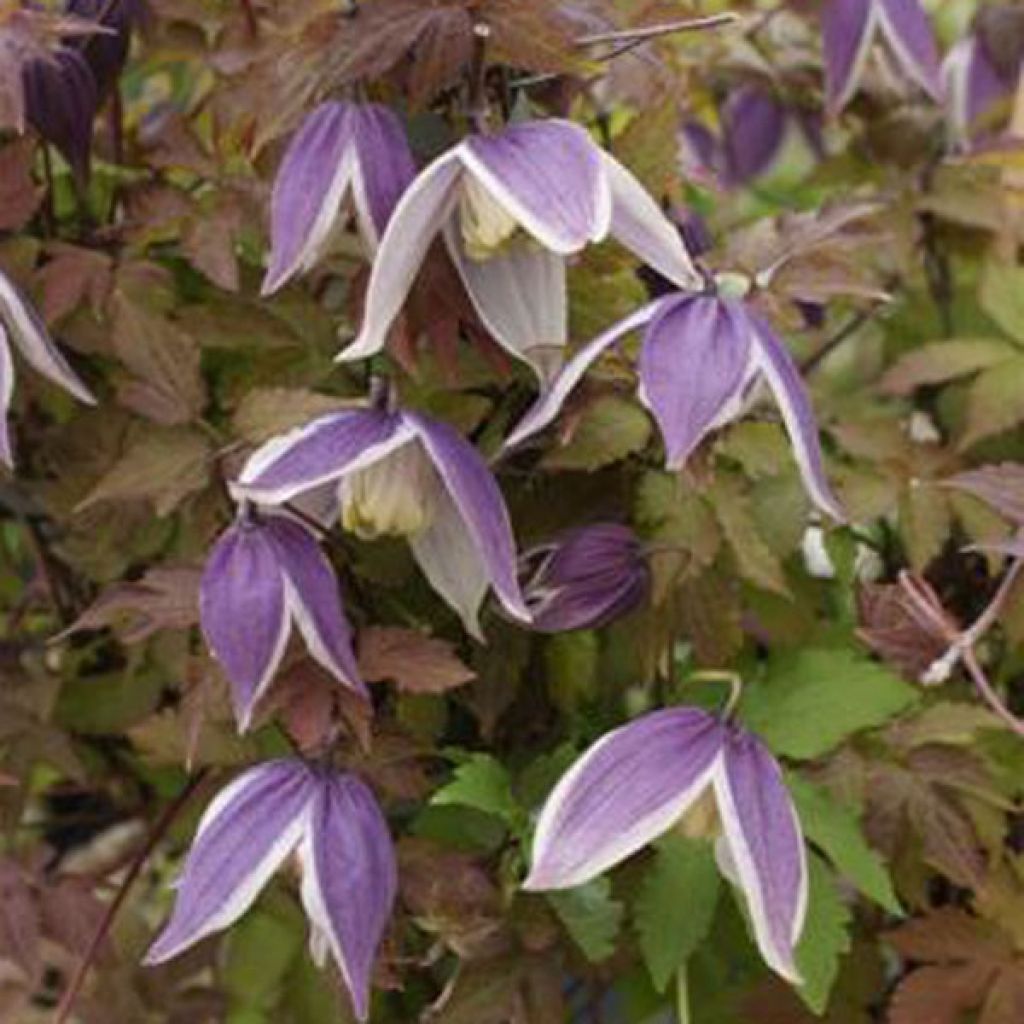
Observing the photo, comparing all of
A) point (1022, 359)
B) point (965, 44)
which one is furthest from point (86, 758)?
point (965, 44)

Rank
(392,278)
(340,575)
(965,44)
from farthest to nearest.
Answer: (965,44)
(340,575)
(392,278)

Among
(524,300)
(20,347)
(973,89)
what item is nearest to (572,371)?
(524,300)

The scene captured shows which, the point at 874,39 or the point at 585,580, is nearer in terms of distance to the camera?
the point at 585,580

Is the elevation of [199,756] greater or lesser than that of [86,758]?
greater

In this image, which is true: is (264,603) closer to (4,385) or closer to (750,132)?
(4,385)

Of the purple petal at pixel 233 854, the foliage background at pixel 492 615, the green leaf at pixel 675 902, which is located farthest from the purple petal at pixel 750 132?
the purple petal at pixel 233 854

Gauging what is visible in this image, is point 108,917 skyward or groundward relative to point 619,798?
groundward

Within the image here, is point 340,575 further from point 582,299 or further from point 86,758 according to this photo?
point 86,758
